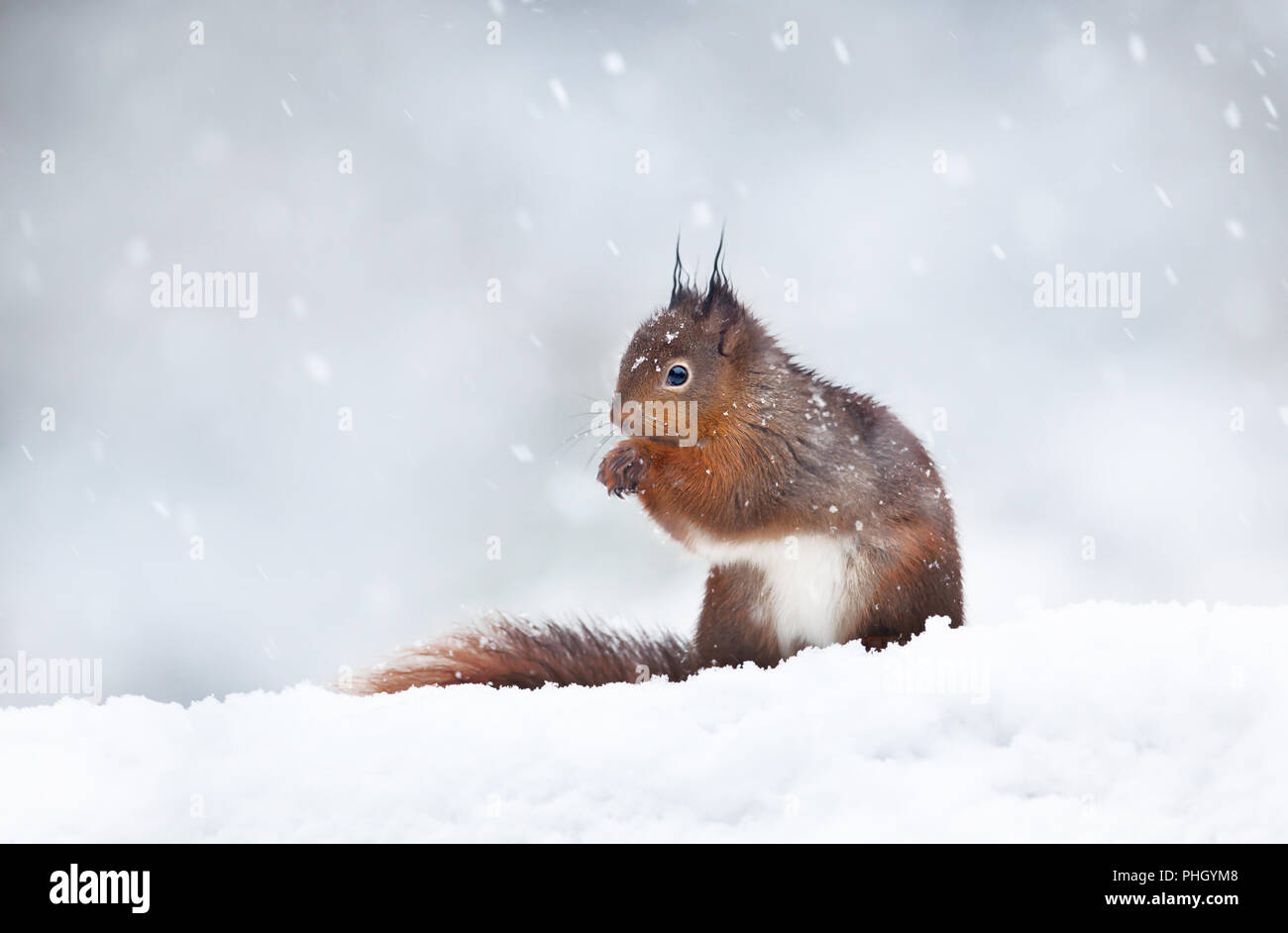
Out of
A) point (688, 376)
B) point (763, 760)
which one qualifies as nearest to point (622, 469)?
point (688, 376)

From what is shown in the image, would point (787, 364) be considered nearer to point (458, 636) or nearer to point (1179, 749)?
point (458, 636)

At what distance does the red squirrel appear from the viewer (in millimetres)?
1658

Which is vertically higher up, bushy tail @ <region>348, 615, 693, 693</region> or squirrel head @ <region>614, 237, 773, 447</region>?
squirrel head @ <region>614, 237, 773, 447</region>

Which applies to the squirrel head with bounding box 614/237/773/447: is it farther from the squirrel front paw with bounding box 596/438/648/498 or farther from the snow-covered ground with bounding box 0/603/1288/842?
the snow-covered ground with bounding box 0/603/1288/842

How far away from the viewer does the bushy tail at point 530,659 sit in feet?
5.76

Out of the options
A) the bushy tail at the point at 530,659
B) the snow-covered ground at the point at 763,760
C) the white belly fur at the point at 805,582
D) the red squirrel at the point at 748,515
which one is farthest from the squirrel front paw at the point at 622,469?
the snow-covered ground at the point at 763,760

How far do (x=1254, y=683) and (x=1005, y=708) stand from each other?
0.98 feet

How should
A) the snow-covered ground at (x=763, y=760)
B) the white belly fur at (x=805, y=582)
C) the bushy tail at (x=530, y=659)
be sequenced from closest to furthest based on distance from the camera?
1. the snow-covered ground at (x=763, y=760)
2. the white belly fur at (x=805, y=582)
3. the bushy tail at (x=530, y=659)

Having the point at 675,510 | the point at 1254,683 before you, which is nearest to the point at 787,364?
the point at 675,510

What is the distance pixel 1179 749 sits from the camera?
109 cm

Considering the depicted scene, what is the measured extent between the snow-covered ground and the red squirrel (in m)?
0.33

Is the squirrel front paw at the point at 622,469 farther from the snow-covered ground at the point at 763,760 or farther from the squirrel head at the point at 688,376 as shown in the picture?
the snow-covered ground at the point at 763,760

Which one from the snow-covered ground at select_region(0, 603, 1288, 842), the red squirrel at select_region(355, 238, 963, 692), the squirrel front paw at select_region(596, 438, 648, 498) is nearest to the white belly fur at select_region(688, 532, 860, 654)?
the red squirrel at select_region(355, 238, 963, 692)

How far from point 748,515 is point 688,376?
27 cm
